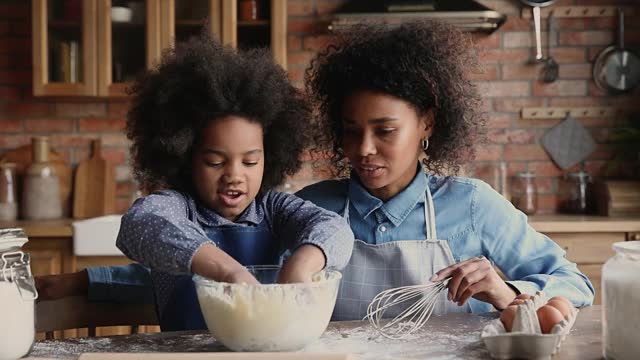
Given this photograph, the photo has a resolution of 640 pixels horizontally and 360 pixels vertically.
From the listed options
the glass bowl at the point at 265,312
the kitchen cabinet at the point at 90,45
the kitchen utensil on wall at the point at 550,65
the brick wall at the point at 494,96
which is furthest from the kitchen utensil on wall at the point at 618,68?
the glass bowl at the point at 265,312

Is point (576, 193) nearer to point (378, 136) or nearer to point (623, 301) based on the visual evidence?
point (378, 136)

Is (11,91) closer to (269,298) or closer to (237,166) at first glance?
(237,166)

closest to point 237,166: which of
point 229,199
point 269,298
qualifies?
point 229,199

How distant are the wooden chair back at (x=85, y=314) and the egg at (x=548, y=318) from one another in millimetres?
715

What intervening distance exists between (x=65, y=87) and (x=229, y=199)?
2291 mm

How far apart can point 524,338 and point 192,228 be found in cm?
50

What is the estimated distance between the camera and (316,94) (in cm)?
178

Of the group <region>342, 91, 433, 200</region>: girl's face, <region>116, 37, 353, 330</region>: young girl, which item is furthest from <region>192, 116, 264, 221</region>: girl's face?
<region>342, 91, 433, 200</region>: girl's face

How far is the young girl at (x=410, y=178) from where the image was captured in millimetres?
1594

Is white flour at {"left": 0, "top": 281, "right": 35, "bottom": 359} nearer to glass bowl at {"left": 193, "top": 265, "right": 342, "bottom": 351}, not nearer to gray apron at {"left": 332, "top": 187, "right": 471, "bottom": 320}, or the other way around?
glass bowl at {"left": 193, "top": 265, "right": 342, "bottom": 351}

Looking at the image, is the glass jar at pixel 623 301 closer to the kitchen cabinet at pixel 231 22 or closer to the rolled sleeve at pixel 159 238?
the rolled sleeve at pixel 159 238

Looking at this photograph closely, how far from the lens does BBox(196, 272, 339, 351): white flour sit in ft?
3.39

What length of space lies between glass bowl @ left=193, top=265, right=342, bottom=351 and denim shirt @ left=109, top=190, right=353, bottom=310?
0.35 ft

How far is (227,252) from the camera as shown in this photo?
1448 mm
